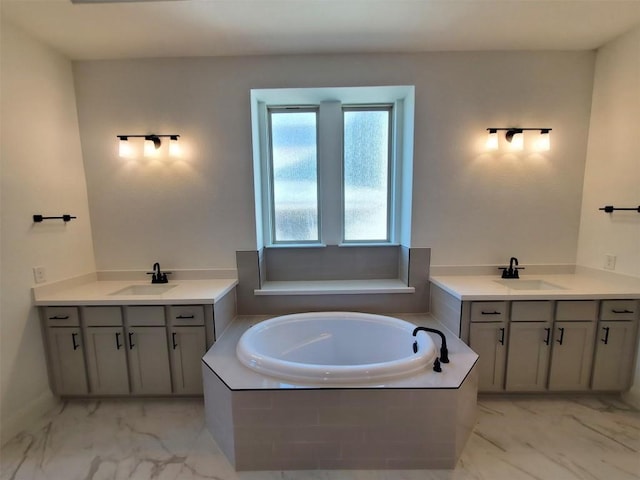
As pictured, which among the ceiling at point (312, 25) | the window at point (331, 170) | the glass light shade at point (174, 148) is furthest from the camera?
the window at point (331, 170)

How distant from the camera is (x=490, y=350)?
6.47 ft

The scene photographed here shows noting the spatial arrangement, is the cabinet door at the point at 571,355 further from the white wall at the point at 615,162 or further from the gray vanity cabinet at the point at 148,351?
the gray vanity cabinet at the point at 148,351

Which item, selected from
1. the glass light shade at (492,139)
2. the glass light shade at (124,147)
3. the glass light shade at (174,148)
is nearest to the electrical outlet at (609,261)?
the glass light shade at (492,139)

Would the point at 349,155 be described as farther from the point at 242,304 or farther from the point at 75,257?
the point at 75,257

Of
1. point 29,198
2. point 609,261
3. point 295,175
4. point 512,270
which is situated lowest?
point 512,270

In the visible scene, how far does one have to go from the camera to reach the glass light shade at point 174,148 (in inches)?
90.0

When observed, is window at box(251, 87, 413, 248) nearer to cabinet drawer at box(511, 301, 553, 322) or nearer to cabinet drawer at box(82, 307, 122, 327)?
cabinet drawer at box(511, 301, 553, 322)

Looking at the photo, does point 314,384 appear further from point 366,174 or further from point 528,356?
point 366,174

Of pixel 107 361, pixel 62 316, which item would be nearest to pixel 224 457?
pixel 107 361

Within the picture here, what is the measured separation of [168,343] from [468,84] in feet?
10.3

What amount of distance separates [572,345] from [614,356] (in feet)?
1.00

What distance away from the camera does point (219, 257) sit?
2.43m

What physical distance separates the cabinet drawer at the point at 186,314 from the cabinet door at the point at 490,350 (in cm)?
198

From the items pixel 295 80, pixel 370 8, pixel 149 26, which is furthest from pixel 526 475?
pixel 149 26
